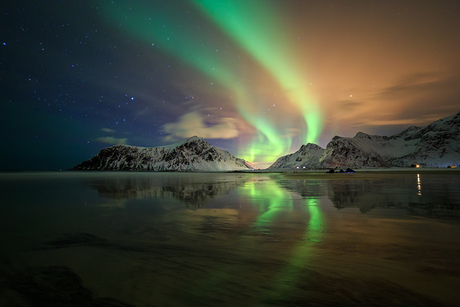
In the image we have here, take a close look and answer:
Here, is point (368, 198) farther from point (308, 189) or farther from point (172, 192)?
point (172, 192)

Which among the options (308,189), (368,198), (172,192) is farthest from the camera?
(308,189)

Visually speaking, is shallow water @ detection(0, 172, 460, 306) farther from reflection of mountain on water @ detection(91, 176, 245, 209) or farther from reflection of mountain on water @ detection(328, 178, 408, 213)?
reflection of mountain on water @ detection(91, 176, 245, 209)

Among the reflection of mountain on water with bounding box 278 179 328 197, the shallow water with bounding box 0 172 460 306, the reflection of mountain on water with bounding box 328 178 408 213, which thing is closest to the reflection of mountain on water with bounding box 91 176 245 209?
the shallow water with bounding box 0 172 460 306

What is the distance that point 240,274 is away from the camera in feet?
17.2

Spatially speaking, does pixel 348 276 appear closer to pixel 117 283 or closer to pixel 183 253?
pixel 183 253

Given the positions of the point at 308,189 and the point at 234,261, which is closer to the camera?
the point at 234,261

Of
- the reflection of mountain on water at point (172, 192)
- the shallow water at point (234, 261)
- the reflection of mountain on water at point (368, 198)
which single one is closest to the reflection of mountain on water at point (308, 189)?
the reflection of mountain on water at point (368, 198)

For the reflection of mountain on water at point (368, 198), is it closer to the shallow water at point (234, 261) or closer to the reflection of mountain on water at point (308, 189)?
→ the reflection of mountain on water at point (308, 189)

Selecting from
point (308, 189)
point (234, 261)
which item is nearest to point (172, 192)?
point (308, 189)

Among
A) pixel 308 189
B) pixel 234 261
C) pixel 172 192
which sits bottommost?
pixel 234 261

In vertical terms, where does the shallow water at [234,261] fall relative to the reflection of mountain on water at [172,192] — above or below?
below

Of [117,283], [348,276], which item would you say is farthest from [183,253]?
[348,276]

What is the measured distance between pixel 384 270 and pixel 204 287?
14.0 feet

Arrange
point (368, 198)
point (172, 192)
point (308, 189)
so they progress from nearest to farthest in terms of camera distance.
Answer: point (368, 198)
point (172, 192)
point (308, 189)
